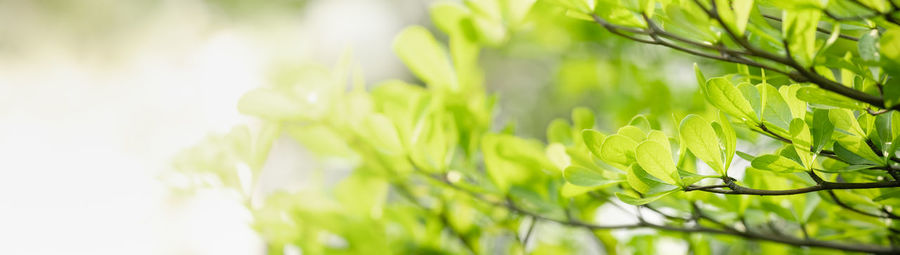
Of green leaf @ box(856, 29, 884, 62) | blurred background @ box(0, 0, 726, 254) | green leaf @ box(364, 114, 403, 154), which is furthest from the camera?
blurred background @ box(0, 0, 726, 254)

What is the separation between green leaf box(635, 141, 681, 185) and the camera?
200 millimetres

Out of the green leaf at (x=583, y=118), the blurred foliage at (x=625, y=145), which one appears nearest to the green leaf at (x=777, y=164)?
the blurred foliage at (x=625, y=145)

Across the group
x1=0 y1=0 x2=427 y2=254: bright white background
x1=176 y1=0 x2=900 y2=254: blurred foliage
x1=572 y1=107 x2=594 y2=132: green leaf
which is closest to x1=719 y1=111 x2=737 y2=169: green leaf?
x1=176 y1=0 x2=900 y2=254: blurred foliage

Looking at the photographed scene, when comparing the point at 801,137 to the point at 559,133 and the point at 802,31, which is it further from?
the point at 559,133

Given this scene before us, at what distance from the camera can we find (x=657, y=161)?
0.20 metres

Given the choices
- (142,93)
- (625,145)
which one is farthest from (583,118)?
(142,93)

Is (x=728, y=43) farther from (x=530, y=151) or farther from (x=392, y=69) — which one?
(x=392, y=69)

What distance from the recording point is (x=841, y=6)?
0.19 metres

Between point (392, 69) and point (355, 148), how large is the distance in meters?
1.11

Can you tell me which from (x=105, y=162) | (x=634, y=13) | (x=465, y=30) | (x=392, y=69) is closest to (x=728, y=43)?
(x=634, y=13)

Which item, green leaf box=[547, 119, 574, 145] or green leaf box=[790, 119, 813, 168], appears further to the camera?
green leaf box=[547, 119, 574, 145]

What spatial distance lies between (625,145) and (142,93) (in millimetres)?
1550

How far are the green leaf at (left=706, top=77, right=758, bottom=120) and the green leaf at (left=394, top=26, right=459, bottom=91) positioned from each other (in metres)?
0.16

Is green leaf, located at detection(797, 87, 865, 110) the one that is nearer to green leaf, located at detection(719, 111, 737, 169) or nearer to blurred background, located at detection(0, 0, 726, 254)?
green leaf, located at detection(719, 111, 737, 169)
